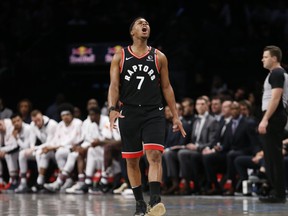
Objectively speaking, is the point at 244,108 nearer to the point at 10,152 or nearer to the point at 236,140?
the point at 236,140

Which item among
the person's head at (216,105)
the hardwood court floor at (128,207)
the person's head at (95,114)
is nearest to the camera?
the hardwood court floor at (128,207)

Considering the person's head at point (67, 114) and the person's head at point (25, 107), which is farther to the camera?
the person's head at point (25, 107)

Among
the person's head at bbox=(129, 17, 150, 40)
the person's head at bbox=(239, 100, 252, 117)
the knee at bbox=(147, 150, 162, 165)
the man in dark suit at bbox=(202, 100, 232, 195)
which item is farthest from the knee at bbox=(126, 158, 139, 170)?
the person's head at bbox=(239, 100, 252, 117)

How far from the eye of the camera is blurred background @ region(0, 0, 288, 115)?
1919cm

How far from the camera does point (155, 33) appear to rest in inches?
821

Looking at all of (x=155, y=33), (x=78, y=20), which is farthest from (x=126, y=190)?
(x=78, y=20)

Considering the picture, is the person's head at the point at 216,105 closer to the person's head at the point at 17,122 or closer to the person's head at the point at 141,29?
the person's head at the point at 17,122

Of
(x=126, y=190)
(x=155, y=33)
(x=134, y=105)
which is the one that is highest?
(x=155, y=33)

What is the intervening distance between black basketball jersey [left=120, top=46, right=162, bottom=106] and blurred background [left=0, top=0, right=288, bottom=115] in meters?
7.71

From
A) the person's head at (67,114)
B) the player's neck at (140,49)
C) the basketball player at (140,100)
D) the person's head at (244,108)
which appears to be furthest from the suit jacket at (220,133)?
the player's neck at (140,49)

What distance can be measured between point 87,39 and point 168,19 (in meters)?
2.09

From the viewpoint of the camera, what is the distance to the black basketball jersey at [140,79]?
9.48 meters

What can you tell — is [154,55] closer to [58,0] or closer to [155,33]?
[155,33]

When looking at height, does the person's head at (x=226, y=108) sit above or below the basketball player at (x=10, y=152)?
above
